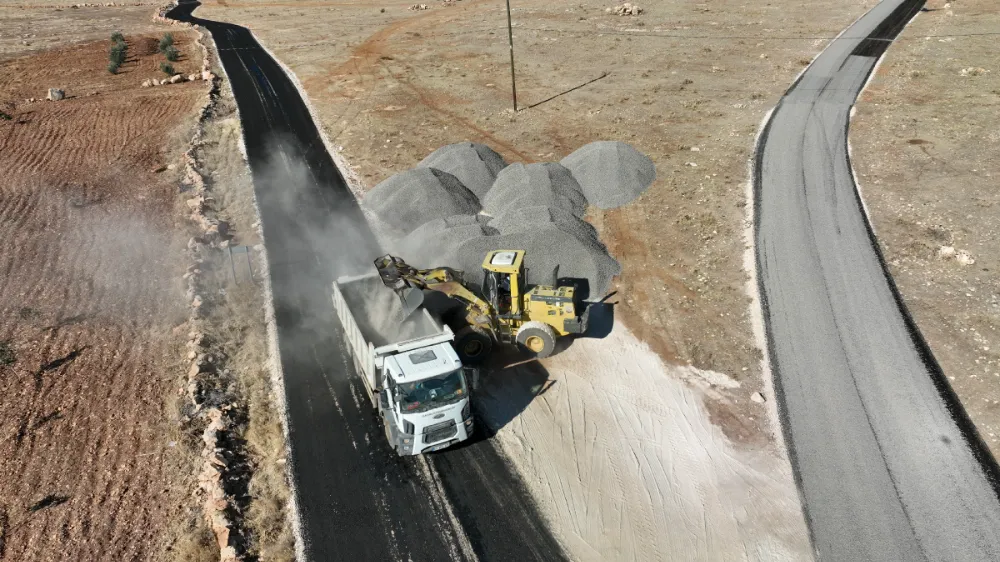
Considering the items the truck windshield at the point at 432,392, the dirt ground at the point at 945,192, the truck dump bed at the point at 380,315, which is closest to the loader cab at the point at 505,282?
the truck dump bed at the point at 380,315

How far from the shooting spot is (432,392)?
527 inches

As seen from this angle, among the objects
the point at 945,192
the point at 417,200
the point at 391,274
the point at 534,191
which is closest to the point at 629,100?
the point at 534,191

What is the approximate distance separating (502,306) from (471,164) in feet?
36.7

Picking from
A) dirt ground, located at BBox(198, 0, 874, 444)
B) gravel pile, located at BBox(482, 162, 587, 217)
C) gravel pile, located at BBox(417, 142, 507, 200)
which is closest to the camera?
dirt ground, located at BBox(198, 0, 874, 444)

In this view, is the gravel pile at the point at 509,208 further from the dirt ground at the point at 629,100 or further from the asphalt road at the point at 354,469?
the asphalt road at the point at 354,469

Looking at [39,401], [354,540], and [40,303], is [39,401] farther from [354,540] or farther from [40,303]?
[354,540]

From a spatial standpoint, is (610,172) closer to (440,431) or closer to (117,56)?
(440,431)

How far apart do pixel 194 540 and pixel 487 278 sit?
9.08 metres

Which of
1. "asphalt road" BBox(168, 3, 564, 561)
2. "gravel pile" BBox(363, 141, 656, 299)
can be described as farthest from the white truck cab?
"gravel pile" BBox(363, 141, 656, 299)

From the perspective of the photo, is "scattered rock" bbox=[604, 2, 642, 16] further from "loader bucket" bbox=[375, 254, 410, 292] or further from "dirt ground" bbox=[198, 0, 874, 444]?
"loader bucket" bbox=[375, 254, 410, 292]

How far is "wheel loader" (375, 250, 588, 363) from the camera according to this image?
16.7 metres

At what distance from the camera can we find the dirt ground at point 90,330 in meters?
12.9

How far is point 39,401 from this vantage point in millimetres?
15711

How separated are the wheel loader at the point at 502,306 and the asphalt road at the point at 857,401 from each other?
598 centimetres
